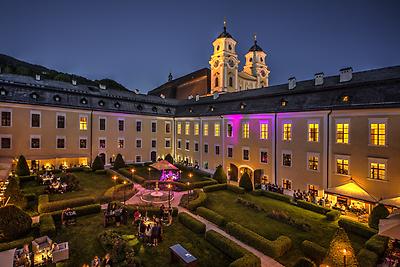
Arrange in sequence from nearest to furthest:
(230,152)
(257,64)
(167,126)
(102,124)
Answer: (230,152)
(102,124)
(167,126)
(257,64)

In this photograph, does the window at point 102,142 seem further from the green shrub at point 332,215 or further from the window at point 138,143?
the green shrub at point 332,215

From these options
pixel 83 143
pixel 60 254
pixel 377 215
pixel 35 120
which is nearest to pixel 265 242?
pixel 377 215

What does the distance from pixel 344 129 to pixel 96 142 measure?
112 feet

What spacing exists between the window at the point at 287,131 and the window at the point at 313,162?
3.07m

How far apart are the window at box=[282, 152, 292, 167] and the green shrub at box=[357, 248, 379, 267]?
1382 cm

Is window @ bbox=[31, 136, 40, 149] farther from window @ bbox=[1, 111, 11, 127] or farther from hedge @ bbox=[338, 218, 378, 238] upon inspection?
hedge @ bbox=[338, 218, 378, 238]

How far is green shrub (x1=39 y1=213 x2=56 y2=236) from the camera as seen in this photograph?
524 inches

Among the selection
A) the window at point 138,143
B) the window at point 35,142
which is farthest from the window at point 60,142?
the window at point 138,143

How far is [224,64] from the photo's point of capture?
53812 mm

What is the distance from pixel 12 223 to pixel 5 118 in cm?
2242

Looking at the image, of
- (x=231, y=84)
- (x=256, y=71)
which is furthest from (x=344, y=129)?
(x=256, y=71)

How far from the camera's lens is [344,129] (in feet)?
69.1

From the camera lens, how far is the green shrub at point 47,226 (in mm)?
13320

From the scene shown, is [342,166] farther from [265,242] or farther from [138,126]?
[138,126]
